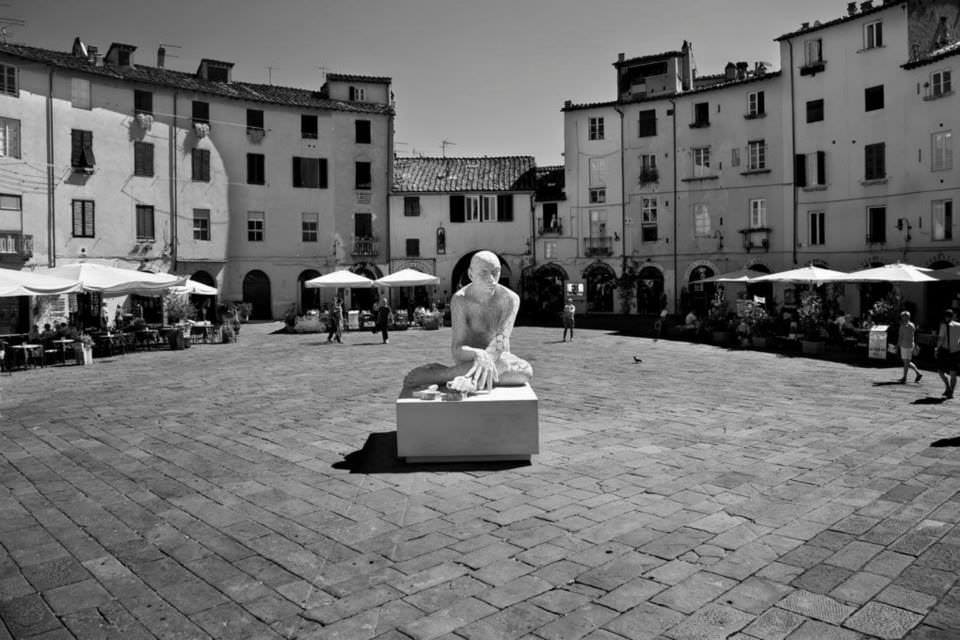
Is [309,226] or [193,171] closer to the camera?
[193,171]

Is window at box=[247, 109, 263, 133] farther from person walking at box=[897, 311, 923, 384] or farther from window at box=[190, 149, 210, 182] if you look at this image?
person walking at box=[897, 311, 923, 384]

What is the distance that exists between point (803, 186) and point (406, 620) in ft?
110

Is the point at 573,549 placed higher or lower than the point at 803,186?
lower

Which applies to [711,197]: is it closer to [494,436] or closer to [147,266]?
[147,266]

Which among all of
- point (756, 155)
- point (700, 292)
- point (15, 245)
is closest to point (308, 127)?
point (15, 245)

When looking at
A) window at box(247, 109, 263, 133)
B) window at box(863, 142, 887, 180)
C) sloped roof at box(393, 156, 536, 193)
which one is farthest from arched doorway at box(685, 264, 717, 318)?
window at box(247, 109, 263, 133)

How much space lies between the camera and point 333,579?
459 cm

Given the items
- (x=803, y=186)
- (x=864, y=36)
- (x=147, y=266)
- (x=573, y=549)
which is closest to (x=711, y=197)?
(x=803, y=186)

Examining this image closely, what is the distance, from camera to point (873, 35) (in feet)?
98.9

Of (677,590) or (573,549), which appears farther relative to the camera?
(573,549)

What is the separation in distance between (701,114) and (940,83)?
11303 millimetres

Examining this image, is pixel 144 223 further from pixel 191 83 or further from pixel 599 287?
pixel 599 287

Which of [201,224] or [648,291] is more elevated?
[201,224]

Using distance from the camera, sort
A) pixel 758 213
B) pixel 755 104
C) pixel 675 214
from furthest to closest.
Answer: pixel 675 214
pixel 758 213
pixel 755 104
